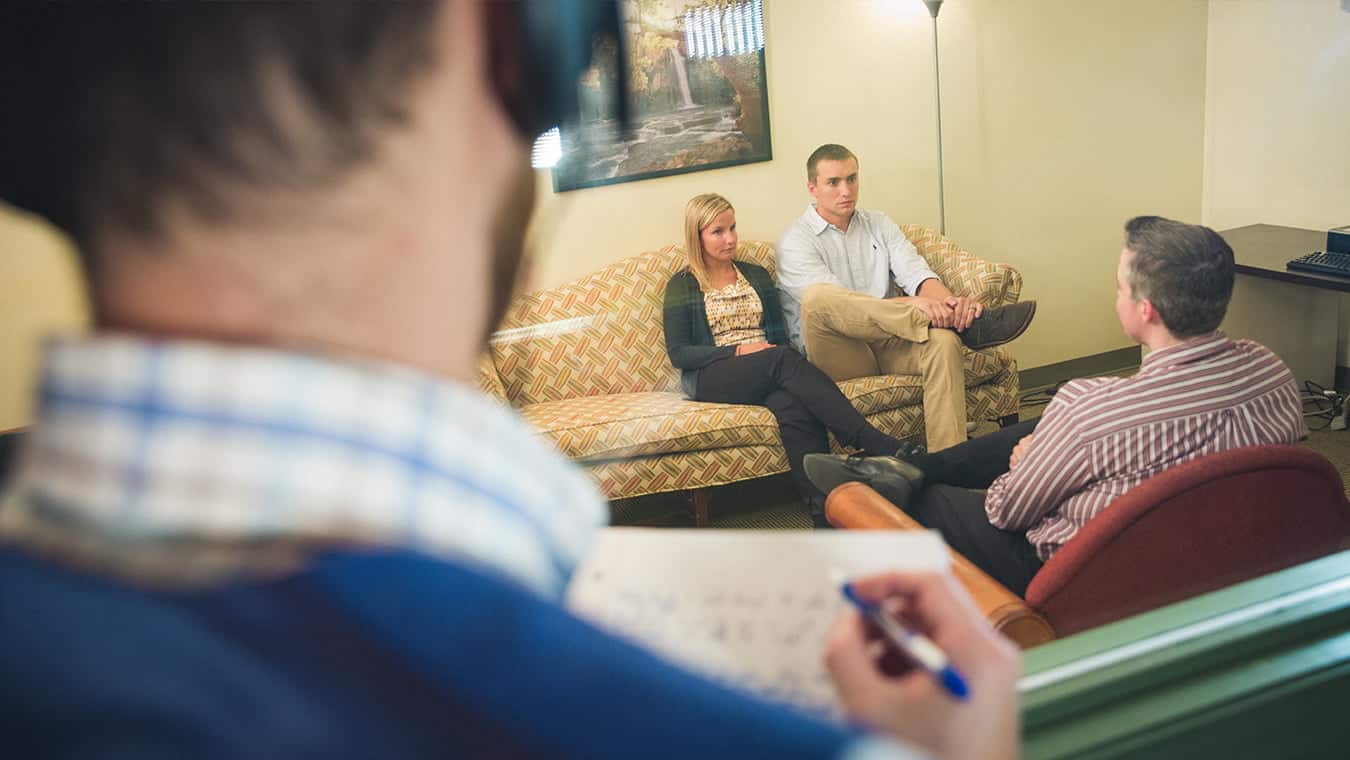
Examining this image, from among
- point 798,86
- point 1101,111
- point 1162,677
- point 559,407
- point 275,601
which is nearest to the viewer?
point 275,601

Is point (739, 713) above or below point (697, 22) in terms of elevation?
below

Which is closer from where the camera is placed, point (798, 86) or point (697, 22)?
point (697, 22)

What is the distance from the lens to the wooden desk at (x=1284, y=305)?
3.88 feet

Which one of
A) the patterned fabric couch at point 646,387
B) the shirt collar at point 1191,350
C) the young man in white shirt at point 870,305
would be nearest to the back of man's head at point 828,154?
the young man in white shirt at point 870,305

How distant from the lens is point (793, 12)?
3.43 feet

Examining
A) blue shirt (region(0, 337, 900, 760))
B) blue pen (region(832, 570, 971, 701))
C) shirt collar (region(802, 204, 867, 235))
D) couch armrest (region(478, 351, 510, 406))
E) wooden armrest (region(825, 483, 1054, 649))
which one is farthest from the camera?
shirt collar (region(802, 204, 867, 235))

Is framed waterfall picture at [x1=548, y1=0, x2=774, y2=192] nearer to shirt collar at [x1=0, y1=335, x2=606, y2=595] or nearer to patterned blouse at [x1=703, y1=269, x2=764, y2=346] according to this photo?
patterned blouse at [x1=703, y1=269, x2=764, y2=346]

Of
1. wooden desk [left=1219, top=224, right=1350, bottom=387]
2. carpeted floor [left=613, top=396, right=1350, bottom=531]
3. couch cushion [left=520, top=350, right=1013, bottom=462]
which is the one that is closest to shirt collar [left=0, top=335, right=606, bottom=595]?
couch cushion [left=520, top=350, right=1013, bottom=462]

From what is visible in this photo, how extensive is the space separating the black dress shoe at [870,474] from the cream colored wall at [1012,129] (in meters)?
0.24

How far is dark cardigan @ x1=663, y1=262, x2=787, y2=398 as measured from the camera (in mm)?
1118

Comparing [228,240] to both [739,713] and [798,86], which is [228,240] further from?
[798,86]

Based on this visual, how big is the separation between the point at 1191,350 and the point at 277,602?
125 centimetres

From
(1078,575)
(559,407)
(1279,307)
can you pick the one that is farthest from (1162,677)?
(1279,307)

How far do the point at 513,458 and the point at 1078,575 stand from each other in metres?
0.92
